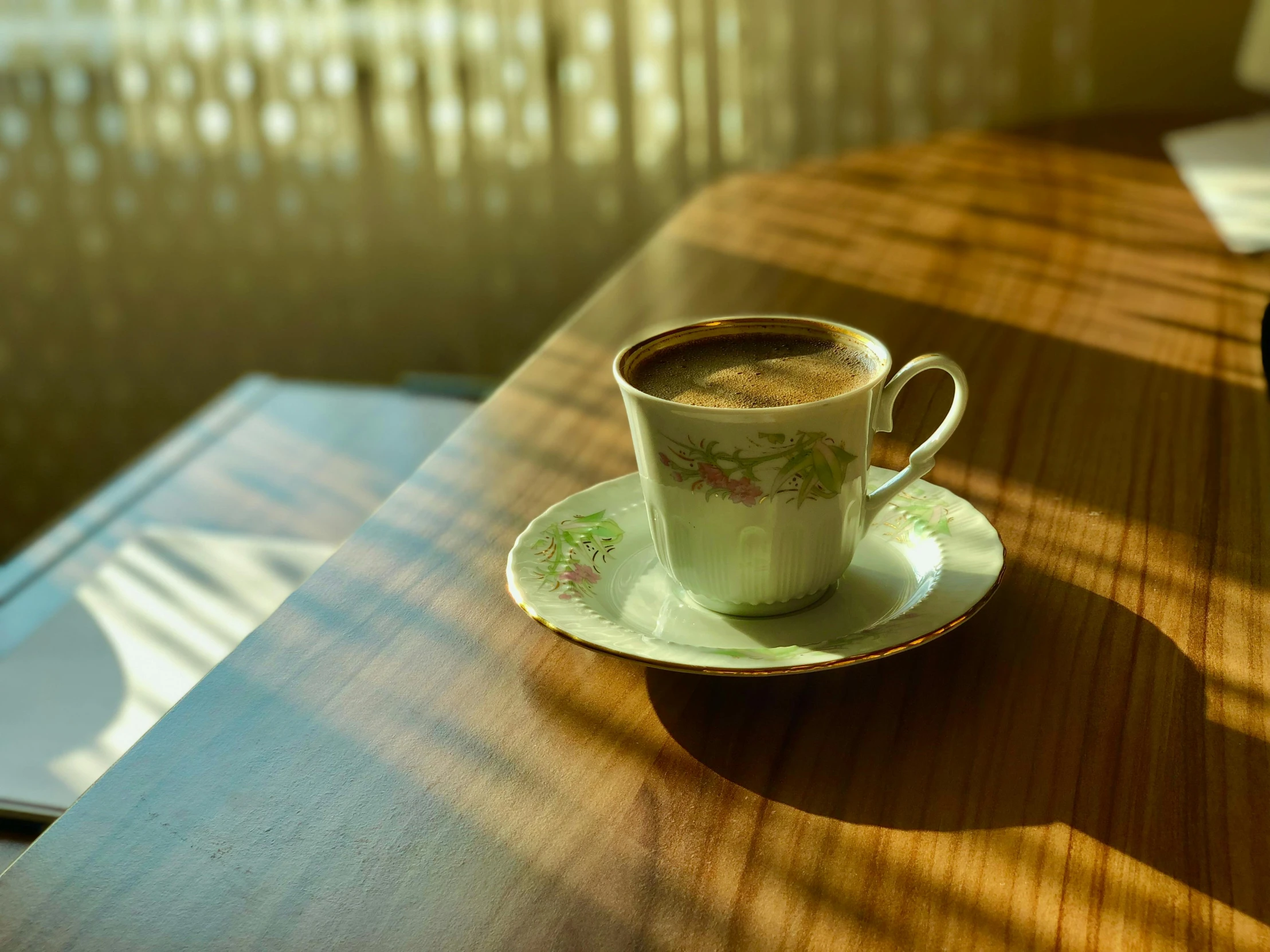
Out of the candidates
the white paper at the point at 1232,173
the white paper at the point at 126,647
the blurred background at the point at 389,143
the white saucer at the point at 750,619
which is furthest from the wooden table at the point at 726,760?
the blurred background at the point at 389,143

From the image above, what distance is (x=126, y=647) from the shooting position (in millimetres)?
932

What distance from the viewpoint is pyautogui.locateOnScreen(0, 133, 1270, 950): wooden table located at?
38 centimetres

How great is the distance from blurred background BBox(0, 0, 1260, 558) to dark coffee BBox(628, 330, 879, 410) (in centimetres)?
142

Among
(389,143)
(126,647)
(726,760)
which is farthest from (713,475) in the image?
(389,143)

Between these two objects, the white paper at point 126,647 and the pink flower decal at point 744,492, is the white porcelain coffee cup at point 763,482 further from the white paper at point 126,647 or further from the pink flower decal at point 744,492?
the white paper at point 126,647

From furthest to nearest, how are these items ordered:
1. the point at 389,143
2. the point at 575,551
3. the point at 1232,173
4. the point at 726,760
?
the point at 389,143
the point at 1232,173
the point at 575,551
the point at 726,760

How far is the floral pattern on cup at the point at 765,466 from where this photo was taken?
0.48 metres

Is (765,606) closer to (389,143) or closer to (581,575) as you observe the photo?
(581,575)

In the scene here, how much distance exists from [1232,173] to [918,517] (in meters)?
0.85

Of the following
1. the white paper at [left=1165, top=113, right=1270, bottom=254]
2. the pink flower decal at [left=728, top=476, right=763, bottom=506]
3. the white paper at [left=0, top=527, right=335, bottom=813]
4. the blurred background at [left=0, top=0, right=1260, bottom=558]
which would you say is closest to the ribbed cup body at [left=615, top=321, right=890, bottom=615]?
the pink flower decal at [left=728, top=476, right=763, bottom=506]

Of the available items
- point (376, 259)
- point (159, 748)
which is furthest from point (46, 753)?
point (376, 259)

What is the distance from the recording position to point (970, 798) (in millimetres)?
421

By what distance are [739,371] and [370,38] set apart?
5.51 feet

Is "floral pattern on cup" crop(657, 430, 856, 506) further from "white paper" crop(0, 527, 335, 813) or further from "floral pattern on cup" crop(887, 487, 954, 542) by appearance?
"white paper" crop(0, 527, 335, 813)
